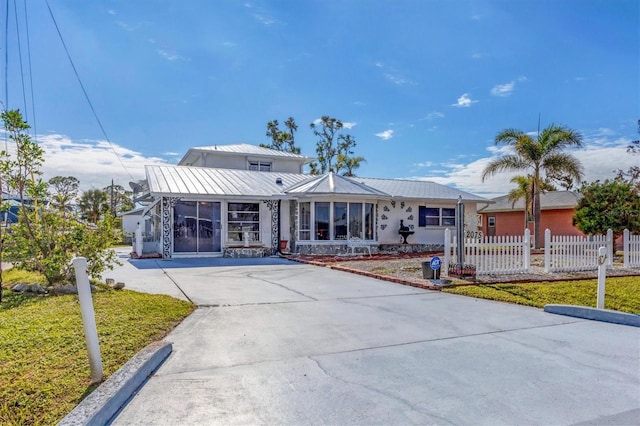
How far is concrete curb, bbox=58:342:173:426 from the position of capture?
2.91 meters

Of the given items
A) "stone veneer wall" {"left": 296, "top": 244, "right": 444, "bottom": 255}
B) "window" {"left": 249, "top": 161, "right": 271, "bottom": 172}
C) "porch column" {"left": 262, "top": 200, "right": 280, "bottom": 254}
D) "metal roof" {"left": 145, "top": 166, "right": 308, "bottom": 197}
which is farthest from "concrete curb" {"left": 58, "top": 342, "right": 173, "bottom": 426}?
"window" {"left": 249, "top": 161, "right": 271, "bottom": 172}

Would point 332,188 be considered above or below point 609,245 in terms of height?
above

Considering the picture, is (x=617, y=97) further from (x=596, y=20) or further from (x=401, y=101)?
(x=401, y=101)

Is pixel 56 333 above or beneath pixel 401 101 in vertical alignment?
beneath

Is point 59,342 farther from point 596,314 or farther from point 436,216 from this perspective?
point 436,216

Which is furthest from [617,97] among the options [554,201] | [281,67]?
[554,201]

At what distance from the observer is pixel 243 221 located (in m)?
18.0

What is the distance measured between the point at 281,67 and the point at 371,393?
50.5 ft

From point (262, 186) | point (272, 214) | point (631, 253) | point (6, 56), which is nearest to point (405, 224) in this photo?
point (272, 214)

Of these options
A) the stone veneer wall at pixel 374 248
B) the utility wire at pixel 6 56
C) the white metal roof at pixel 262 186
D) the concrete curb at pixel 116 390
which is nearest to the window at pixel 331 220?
the stone veneer wall at pixel 374 248

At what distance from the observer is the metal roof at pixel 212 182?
16.6m

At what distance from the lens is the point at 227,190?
17609 millimetres

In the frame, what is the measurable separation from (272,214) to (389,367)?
14554 mm

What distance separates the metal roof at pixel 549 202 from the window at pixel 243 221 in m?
14.4
